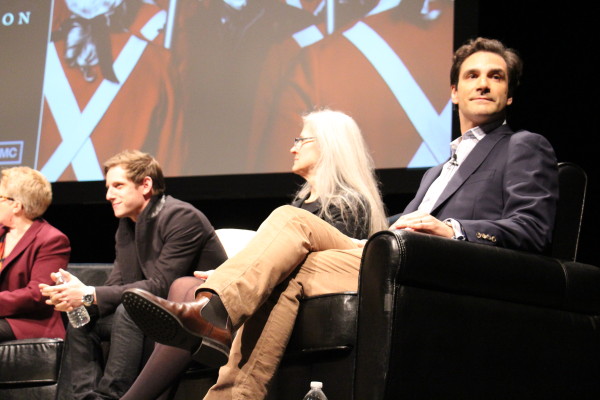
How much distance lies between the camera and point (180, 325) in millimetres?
2098

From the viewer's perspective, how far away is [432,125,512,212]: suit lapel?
253cm

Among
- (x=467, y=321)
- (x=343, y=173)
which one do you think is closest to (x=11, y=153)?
(x=343, y=173)

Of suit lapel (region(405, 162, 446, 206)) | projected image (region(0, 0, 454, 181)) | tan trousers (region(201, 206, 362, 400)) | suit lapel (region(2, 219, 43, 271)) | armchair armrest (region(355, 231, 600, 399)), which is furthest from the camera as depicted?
projected image (region(0, 0, 454, 181))

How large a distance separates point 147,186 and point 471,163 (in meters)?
1.73

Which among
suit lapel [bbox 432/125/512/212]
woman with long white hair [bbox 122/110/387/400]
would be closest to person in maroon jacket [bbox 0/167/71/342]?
woman with long white hair [bbox 122/110/387/400]

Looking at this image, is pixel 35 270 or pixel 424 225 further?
pixel 35 270

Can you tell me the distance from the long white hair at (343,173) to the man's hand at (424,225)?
2.50 ft

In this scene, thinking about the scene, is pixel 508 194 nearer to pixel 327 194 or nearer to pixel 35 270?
pixel 327 194

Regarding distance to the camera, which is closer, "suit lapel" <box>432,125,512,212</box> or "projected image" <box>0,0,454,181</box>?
"suit lapel" <box>432,125,512,212</box>

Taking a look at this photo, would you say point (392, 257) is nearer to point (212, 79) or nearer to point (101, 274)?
point (101, 274)

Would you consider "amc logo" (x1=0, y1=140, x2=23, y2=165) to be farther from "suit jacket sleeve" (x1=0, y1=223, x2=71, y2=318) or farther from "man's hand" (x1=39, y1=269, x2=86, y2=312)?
"man's hand" (x1=39, y1=269, x2=86, y2=312)

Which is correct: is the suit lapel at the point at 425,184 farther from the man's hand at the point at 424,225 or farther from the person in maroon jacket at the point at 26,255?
the person in maroon jacket at the point at 26,255

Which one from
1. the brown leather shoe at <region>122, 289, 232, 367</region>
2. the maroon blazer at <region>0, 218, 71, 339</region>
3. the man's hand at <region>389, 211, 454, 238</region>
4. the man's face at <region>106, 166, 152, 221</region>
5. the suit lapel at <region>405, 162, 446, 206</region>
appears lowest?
the maroon blazer at <region>0, 218, 71, 339</region>

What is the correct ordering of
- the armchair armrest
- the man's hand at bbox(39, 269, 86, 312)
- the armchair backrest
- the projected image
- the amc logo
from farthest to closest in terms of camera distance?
the amc logo
the projected image
the man's hand at bbox(39, 269, 86, 312)
the armchair backrest
the armchair armrest
